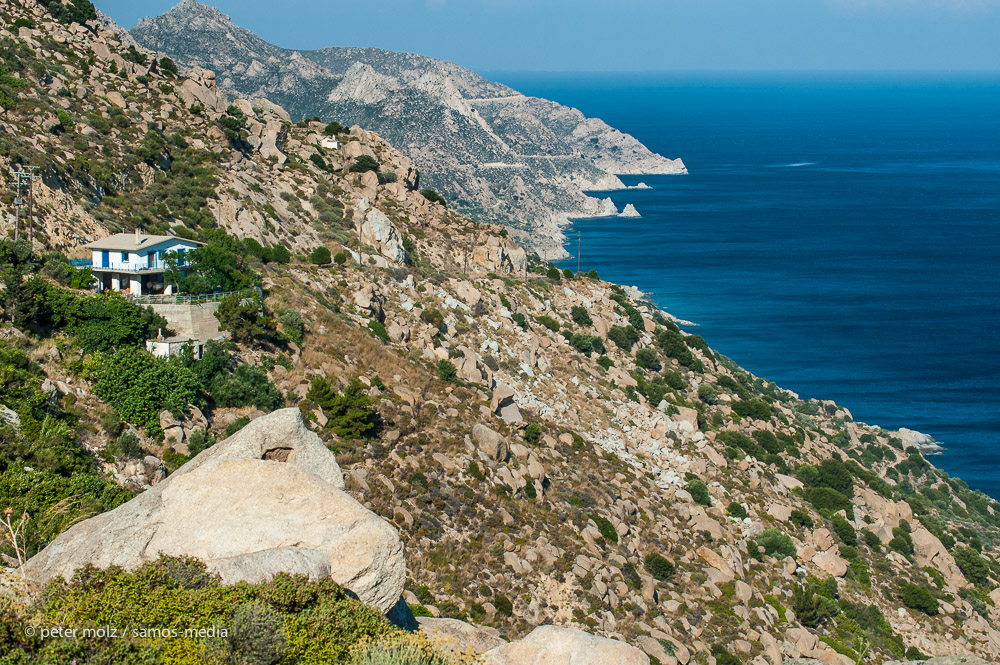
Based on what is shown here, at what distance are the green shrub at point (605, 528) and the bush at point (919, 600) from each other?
688 inches

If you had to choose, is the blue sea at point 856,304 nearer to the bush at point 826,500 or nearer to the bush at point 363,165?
the bush at point 826,500

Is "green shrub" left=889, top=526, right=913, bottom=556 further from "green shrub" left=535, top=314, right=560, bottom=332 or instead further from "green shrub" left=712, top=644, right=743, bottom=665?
"green shrub" left=535, top=314, right=560, bottom=332

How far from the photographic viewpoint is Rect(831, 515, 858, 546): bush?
46406 millimetres

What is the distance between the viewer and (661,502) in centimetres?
4138

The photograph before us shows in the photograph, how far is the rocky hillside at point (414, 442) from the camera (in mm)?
16250

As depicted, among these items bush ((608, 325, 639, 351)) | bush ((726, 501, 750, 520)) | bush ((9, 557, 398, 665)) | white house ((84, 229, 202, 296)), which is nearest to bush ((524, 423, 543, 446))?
bush ((726, 501, 750, 520))

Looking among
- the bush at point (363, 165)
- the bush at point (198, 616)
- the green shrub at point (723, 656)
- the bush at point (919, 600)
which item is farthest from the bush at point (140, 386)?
the bush at point (363, 165)

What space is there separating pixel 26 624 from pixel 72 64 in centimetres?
5831

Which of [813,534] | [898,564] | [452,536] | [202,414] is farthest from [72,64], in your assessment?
[898,564]

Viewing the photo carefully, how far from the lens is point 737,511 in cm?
4356

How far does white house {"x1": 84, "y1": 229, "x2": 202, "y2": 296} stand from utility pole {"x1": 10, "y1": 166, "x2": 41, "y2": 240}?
11.5 feet

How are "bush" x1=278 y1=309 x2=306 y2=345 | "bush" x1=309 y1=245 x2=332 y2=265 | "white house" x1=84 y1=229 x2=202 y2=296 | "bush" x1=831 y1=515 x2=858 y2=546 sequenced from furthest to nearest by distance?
1. "bush" x1=309 y1=245 x2=332 y2=265
2. "bush" x1=831 y1=515 x2=858 y2=546
3. "bush" x1=278 y1=309 x2=306 y2=345
4. "white house" x1=84 y1=229 x2=202 y2=296

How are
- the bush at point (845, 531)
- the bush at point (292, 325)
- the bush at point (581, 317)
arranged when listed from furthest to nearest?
the bush at point (581, 317), the bush at point (845, 531), the bush at point (292, 325)

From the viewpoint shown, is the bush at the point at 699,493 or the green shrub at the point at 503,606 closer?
the green shrub at the point at 503,606
